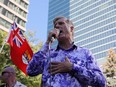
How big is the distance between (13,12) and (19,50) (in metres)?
53.5

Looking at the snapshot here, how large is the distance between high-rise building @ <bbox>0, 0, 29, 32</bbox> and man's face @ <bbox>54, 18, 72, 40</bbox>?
5626cm

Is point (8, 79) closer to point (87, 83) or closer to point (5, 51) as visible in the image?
point (87, 83)

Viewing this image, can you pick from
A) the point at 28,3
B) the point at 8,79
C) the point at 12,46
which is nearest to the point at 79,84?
the point at 8,79

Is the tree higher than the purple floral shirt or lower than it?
higher

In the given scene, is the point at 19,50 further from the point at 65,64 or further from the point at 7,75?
the point at 65,64

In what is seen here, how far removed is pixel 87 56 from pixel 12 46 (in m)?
7.83

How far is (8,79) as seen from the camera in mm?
4961

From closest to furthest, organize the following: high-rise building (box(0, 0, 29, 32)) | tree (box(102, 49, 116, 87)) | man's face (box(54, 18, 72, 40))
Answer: man's face (box(54, 18, 72, 40)) < tree (box(102, 49, 116, 87)) < high-rise building (box(0, 0, 29, 32))

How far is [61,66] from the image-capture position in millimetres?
3086

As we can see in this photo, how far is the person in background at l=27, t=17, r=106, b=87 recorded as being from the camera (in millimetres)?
3104

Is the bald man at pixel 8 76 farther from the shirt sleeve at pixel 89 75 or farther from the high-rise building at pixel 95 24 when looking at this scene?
the high-rise building at pixel 95 24

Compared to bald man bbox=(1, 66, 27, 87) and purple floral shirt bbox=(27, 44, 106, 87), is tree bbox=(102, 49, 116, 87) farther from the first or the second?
purple floral shirt bbox=(27, 44, 106, 87)

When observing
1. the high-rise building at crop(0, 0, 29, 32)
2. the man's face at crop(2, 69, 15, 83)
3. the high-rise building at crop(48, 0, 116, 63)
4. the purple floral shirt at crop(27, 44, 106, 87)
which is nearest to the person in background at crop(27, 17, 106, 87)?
the purple floral shirt at crop(27, 44, 106, 87)

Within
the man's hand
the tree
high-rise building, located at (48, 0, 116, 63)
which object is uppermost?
high-rise building, located at (48, 0, 116, 63)
